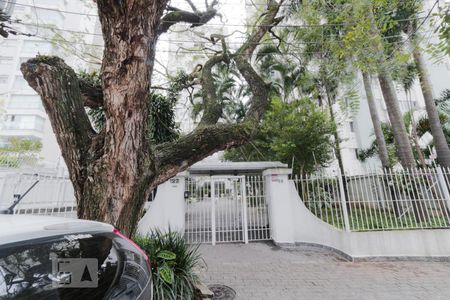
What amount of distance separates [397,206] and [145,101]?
6347 mm

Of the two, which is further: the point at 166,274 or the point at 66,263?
the point at 166,274

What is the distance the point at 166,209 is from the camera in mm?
6422

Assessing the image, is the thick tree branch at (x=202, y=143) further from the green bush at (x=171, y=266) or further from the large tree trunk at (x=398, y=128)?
the large tree trunk at (x=398, y=128)

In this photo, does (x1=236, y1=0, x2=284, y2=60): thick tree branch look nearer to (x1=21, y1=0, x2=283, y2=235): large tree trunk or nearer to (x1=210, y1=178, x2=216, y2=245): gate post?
(x1=21, y1=0, x2=283, y2=235): large tree trunk

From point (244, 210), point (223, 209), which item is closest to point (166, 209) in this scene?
point (223, 209)

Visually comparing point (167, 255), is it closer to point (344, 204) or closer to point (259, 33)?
point (344, 204)

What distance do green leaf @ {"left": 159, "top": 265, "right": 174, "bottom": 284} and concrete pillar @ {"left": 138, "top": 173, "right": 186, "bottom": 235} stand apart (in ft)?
11.5

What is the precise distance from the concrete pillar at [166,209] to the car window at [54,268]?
16.7 feet

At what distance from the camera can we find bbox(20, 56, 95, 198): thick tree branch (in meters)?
2.51

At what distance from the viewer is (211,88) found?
461 centimetres

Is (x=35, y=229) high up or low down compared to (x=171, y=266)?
→ up

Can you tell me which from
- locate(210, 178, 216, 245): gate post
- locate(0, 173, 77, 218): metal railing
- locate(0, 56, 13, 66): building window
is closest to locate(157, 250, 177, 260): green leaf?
locate(210, 178, 216, 245): gate post

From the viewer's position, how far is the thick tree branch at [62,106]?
2514 mm

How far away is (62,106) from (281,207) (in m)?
5.83
